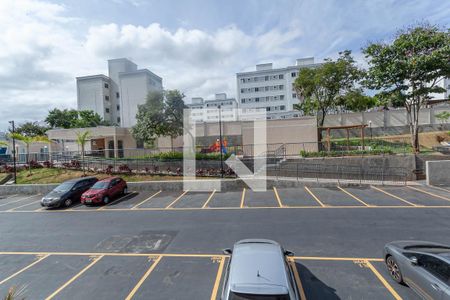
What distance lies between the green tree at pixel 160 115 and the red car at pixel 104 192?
7.44m

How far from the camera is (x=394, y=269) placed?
617 cm

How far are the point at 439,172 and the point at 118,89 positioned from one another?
6800cm

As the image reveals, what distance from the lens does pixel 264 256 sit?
16.0 feet

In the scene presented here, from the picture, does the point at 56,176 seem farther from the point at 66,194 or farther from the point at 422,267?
the point at 422,267

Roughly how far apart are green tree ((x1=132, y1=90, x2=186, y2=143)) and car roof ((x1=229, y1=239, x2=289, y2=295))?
65.3ft

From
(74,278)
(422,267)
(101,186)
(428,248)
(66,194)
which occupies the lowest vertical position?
(74,278)

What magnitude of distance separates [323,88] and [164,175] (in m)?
21.7

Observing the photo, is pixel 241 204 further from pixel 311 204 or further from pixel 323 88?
pixel 323 88

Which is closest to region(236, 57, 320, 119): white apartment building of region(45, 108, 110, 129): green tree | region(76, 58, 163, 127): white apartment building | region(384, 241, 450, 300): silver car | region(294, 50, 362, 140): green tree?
region(76, 58, 163, 127): white apartment building

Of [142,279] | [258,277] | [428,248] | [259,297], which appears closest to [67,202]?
[142,279]

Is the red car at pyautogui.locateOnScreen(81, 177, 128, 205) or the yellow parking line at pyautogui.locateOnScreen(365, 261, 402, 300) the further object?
the red car at pyautogui.locateOnScreen(81, 177, 128, 205)

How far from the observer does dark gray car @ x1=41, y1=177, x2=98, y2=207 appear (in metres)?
15.2

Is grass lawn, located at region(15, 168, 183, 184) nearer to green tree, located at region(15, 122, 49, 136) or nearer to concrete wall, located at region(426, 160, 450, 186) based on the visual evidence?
concrete wall, located at region(426, 160, 450, 186)

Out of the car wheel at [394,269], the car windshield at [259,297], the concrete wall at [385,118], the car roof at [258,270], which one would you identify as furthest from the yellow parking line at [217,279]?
the concrete wall at [385,118]
